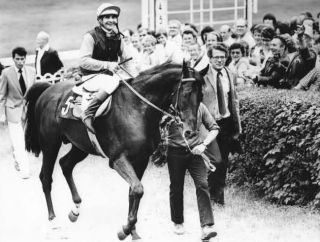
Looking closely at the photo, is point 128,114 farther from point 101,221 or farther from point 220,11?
point 220,11

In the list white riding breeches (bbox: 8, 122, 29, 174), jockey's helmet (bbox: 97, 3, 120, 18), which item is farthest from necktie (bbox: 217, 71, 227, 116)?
white riding breeches (bbox: 8, 122, 29, 174)

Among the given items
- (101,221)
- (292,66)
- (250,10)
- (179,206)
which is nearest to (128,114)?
(179,206)

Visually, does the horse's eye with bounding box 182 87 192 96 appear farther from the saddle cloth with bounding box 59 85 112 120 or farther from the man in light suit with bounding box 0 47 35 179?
the man in light suit with bounding box 0 47 35 179

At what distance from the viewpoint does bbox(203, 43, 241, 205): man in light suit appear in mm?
9000

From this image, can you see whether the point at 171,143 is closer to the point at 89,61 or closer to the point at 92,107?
the point at 92,107

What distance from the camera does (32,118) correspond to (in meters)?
10.2

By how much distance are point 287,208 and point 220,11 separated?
9211mm

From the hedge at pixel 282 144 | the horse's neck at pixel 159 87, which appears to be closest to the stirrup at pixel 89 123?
the horse's neck at pixel 159 87

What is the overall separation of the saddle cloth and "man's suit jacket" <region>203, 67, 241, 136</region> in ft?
4.59

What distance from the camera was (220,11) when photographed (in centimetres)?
1747

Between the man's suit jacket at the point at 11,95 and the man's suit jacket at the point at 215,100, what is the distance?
153 inches

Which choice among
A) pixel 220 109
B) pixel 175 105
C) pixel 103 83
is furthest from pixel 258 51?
pixel 175 105

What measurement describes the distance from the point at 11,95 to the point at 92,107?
13.9 feet

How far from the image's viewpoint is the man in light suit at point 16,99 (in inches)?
469
